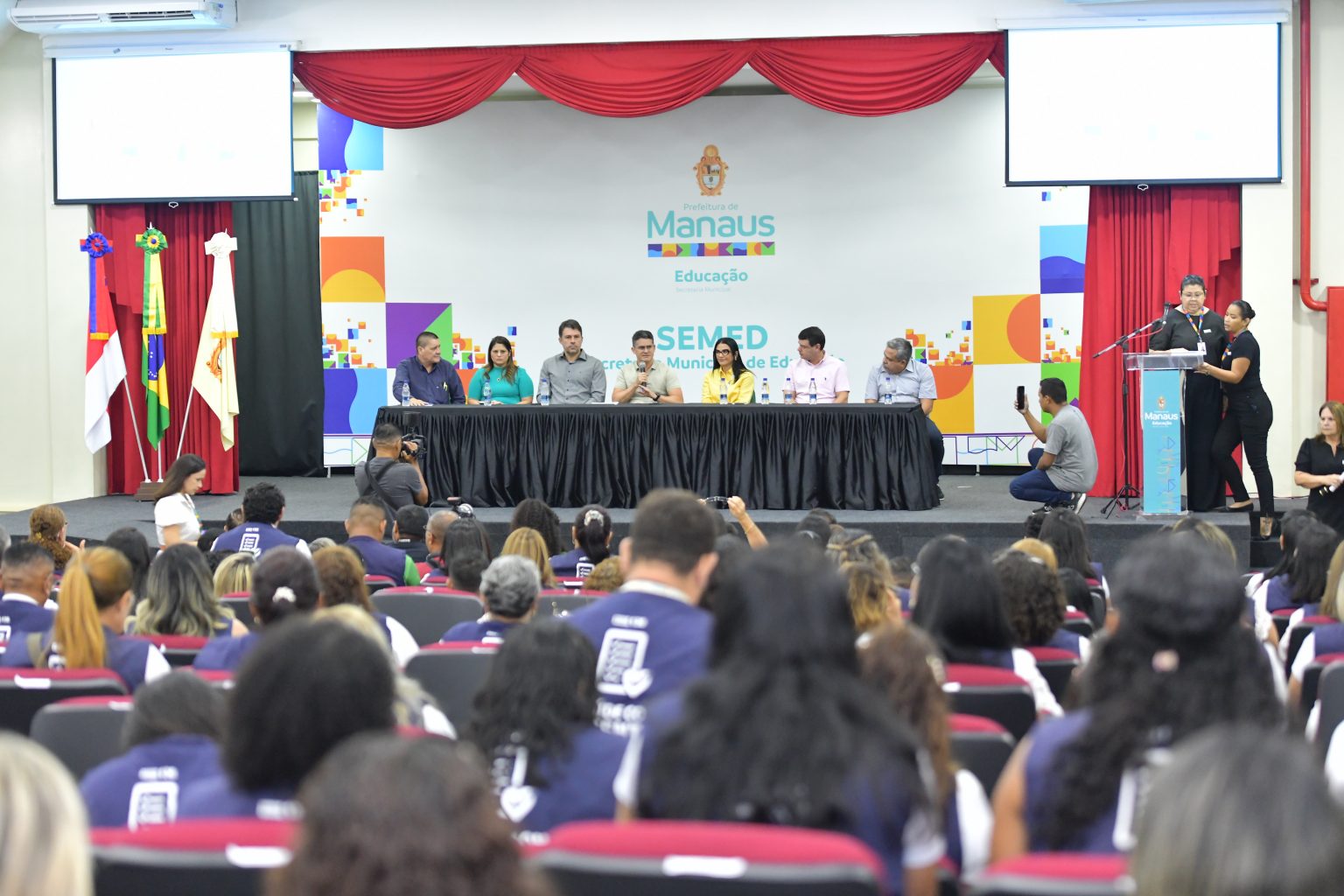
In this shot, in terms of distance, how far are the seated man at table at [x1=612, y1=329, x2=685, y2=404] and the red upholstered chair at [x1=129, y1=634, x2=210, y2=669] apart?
5.65 meters

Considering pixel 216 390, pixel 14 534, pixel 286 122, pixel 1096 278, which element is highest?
pixel 286 122

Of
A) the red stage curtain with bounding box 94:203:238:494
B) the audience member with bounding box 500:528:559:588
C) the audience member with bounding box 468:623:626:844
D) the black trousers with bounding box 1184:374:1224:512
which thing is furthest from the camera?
the red stage curtain with bounding box 94:203:238:494

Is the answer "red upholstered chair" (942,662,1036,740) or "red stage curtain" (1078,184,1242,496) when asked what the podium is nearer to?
"red stage curtain" (1078,184,1242,496)

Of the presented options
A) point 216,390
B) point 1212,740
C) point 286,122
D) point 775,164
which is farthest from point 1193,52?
point 1212,740

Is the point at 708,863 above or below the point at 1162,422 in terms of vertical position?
below

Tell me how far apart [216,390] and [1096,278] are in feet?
19.6

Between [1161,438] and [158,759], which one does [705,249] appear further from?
[158,759]

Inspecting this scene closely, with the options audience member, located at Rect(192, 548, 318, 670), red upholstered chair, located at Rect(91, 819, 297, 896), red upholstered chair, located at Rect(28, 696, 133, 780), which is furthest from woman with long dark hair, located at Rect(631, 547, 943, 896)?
audience member, located at Rect(192, 548, 318, 670)

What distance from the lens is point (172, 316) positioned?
10.0 m

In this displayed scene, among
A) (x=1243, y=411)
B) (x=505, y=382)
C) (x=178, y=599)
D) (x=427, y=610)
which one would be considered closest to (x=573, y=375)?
(x=505, y=382)

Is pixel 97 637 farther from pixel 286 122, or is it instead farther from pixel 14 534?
pixel 286 122

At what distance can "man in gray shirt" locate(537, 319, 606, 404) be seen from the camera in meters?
9.35

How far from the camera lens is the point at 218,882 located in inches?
63.0

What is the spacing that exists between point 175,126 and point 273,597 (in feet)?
24.0
